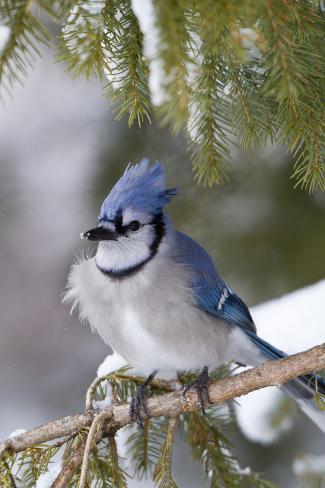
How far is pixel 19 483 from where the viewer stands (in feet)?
5.37

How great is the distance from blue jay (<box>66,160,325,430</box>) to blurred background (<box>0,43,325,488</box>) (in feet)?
1.79

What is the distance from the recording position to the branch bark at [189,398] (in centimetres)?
159

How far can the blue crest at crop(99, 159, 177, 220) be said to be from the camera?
6.55 ft

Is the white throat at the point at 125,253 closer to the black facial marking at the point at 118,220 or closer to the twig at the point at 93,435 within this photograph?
the black facial marking at the point at 118,220

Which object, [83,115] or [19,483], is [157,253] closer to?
[19,483]

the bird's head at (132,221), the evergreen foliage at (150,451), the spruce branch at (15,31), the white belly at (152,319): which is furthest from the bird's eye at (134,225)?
the spruce branch at (15,31)

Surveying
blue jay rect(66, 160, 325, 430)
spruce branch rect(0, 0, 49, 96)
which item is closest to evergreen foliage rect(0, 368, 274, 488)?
blue jay rect(66, 160, 325, 430)

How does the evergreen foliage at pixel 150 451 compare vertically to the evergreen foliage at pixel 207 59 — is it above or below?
below

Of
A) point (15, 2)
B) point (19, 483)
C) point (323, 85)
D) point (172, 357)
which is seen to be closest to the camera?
point (15, 2)

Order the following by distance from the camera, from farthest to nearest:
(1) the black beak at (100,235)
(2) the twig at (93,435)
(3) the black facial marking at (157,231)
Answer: (3) the black facial marking at (157,231) < (1) the black beak at (100,235) < (2) the twig at (93,435)

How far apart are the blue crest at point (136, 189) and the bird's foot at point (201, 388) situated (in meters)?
0.57

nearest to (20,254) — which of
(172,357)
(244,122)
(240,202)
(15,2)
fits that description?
(240,202)

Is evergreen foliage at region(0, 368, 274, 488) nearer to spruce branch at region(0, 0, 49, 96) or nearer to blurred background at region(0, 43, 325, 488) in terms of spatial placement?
blurred background at region(0, 43, 325, 488)

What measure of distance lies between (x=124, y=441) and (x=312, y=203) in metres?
1.23
